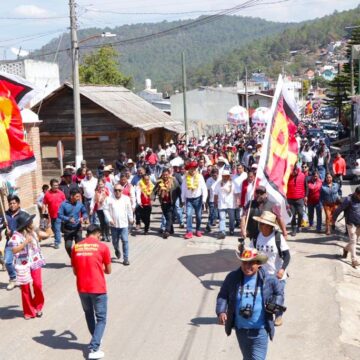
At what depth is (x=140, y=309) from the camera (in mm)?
8984

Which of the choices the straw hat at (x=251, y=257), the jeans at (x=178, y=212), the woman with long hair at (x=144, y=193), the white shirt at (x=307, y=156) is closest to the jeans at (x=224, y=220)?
the jeans at (x=178, y=212)

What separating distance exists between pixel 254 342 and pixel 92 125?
71.7ft

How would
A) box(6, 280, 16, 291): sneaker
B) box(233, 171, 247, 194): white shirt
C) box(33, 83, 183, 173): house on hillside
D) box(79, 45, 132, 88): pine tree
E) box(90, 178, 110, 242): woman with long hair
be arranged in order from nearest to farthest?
1. box(6, 280, 16, 291): sneaker
2. box(90, 178, 110, 242): woman with long hair
3. box(233, 171, 247, 194): white shirt
4. box(33, 83, 183, 173): house on hillside
5. box(79, 45, 132, 88): pine tree

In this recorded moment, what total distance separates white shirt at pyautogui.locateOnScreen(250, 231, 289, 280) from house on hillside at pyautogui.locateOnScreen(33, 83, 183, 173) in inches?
700

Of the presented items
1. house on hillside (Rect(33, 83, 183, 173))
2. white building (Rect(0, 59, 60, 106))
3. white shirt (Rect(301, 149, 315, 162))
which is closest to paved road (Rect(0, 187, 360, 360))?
white shirt (Rect(301, 149, 315, 162))

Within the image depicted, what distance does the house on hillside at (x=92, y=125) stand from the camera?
26.5m

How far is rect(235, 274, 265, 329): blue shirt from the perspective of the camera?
5656 millimetres

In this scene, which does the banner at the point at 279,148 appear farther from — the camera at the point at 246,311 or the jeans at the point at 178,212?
the jeans at the point at 178,212

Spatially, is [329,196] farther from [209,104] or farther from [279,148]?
[209,104]

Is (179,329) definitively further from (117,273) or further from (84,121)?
(84,121)

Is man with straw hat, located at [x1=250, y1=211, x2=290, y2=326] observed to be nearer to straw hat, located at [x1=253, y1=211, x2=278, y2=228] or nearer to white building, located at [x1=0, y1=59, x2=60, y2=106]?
straw hat, located at [x1=253, y1=211, x2=278, y2=228]

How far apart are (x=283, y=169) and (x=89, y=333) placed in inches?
141

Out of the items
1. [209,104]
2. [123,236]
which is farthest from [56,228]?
[209,104]

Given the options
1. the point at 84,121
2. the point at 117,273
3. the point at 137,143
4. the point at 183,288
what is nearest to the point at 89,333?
the point at 183,288
